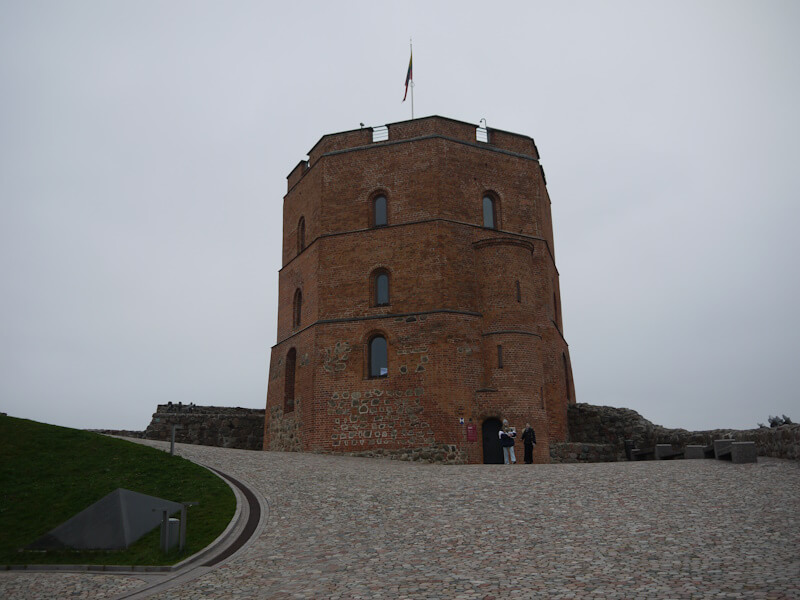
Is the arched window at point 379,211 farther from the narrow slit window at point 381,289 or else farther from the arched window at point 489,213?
the arched window at point 489,213

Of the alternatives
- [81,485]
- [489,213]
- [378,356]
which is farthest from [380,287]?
[81,485]

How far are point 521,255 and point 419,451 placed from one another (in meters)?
7.66

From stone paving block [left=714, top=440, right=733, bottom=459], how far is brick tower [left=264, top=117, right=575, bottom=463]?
6.21 meters

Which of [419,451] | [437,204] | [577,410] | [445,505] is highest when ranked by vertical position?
[437,204]

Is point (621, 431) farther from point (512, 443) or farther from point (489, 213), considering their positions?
point (489, 213)

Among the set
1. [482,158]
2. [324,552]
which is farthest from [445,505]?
[482,158]

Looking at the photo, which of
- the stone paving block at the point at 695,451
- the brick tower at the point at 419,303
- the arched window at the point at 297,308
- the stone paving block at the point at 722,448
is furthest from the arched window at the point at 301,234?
the stone paving block at the point at 722,448

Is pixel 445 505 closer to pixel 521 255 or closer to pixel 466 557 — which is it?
pixel 466 557

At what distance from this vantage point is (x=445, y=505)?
41.6ft

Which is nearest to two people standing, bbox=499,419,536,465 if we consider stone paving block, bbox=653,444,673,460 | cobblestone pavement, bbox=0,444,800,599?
stone paving block, bbox=653,444,673,460

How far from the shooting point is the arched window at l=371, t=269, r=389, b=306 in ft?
78.1

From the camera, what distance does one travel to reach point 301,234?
87.9 ft

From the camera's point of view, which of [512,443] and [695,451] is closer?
[695,451]

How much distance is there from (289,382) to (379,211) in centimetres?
720
